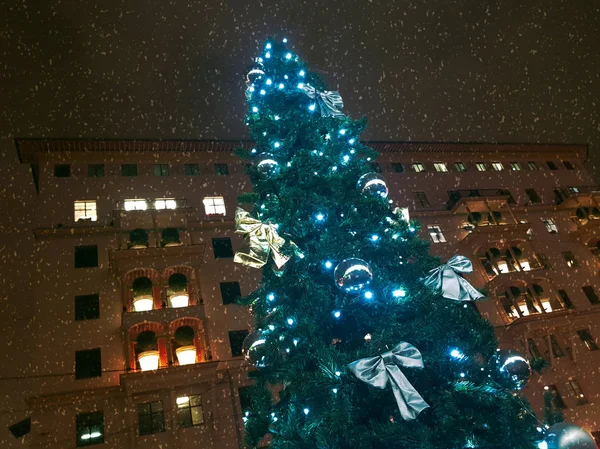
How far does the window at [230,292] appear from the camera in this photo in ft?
72.4

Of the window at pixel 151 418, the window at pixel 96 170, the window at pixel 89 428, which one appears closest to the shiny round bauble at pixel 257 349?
the window at pixel 151 418

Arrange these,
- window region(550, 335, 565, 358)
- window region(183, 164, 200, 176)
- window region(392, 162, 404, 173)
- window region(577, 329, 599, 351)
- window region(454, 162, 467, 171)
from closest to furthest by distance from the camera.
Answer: window region(550, 335, 565, 358), window region(577, 329, 599, 351), window region(183, 164, 200, 176), window region(392, 162, 404, 173), window region(454, 162, 467, 171)

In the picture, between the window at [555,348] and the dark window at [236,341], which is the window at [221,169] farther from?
the window at [555,348]

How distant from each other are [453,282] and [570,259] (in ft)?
96.4

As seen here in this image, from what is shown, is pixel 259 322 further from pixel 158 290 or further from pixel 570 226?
pixel 570 226

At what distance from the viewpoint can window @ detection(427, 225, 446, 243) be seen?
28.0 m

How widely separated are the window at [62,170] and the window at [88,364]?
10187 mm

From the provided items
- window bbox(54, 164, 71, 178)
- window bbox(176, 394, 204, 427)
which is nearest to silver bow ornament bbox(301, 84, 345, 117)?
window bbox(176, 394, 204, 427)

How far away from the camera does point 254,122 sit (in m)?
8.07

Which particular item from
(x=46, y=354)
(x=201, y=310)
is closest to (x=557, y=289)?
(x=201, y=310)

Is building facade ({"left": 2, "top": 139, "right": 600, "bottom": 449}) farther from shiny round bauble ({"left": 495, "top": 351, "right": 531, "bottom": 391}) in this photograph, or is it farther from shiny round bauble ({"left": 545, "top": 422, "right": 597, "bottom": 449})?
shiny round bauble ({"left": 495, "top": 351, "right": 531, "bottom": 391})

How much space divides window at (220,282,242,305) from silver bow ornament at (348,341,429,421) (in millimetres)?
17882

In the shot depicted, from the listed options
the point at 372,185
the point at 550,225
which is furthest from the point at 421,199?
the point at 372,185

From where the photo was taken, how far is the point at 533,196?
32.8 meters
